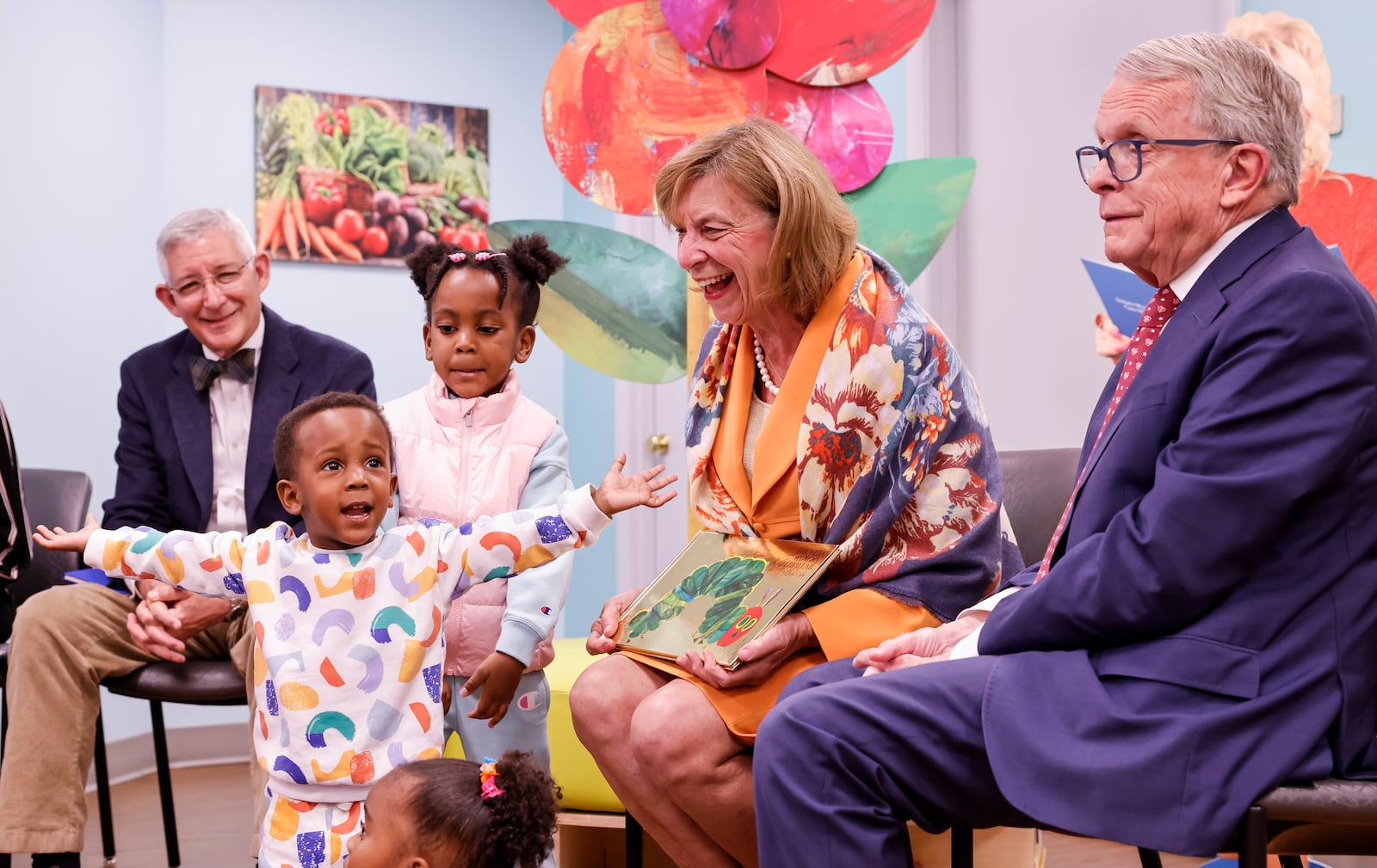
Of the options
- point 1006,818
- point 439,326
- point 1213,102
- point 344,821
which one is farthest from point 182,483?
point 1213,102

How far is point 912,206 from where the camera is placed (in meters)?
3.24

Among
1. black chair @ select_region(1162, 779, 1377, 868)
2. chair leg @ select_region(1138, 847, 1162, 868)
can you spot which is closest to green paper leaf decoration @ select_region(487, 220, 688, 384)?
chair leg @ select_region(1138, 847, 1162, 868)

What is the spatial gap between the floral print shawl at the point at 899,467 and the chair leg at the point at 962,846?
1.43 ft

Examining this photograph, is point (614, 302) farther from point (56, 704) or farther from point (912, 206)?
point (56, 704)

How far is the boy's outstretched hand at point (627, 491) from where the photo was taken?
216 centimetres

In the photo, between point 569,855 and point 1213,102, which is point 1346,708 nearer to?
point 1213,102

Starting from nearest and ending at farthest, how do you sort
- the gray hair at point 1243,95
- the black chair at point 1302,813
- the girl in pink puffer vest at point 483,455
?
1. the black chair at point 1302,813
2. the gray hair at point 1243,95
3. the girl in pink puffer vest at point 483,455

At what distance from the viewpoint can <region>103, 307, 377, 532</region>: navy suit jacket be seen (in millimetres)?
2957

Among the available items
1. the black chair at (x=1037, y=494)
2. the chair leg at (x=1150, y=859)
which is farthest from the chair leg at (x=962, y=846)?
the black chair at (x=1037, y=494)

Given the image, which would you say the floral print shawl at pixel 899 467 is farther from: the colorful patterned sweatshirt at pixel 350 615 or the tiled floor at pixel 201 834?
the tiled floor at pixel 201 834

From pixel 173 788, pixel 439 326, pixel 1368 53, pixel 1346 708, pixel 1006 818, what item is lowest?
pixel 173 788

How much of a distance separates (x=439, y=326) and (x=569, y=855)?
129 centimetres

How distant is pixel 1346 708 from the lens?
1481mm

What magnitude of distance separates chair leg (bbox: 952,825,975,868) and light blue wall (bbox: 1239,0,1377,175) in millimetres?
2003
